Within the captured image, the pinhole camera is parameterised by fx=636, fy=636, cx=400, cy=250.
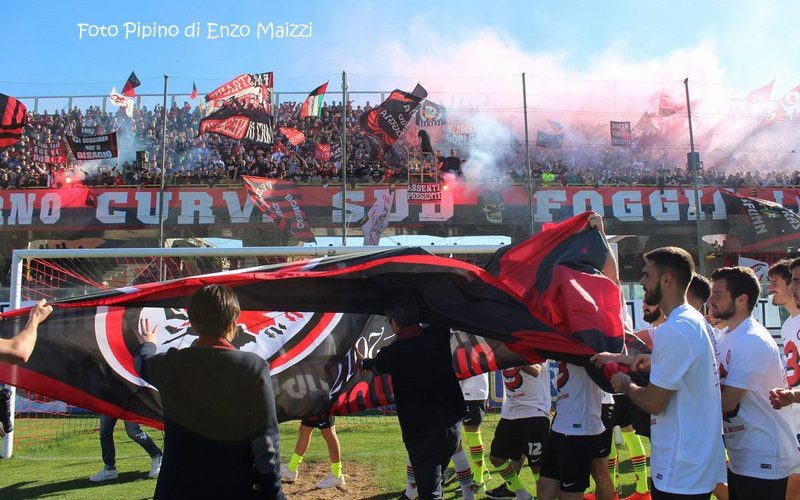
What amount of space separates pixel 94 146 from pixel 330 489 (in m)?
16.3

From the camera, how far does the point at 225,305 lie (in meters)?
3.09

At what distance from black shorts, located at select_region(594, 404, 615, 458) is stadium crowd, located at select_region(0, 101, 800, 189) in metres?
13.1

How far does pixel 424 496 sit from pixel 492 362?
1.25 meters

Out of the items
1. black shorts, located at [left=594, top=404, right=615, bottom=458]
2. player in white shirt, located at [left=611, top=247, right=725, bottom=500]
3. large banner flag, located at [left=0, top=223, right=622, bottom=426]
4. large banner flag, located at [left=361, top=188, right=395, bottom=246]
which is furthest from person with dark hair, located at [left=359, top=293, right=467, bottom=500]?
large banner flag, located at [left=361, top=188, right=395, bottom=246]

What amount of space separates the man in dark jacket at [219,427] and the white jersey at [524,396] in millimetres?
3468

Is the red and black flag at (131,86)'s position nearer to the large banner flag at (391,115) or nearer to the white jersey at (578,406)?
the large banner flag at (391,115)

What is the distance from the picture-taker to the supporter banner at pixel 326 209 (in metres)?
18.2

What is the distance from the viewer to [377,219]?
57.9 ft

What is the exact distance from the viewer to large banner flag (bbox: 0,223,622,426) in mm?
4387

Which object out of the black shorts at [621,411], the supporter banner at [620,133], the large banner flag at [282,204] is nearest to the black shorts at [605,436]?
the black shorts at [621,411]

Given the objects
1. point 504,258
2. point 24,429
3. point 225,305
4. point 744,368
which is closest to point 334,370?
point 504,258

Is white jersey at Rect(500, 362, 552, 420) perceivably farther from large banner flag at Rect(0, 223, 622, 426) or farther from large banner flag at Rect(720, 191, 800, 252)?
large banner flag at Rect(720, 191, 800, 252)

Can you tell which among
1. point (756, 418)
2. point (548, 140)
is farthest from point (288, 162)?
point (756, 418)

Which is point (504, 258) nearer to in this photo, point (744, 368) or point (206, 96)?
point (744, 368)
